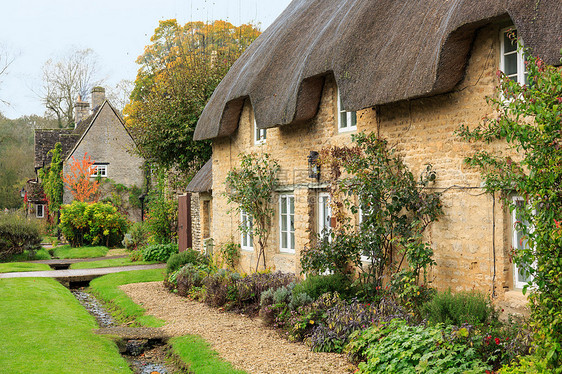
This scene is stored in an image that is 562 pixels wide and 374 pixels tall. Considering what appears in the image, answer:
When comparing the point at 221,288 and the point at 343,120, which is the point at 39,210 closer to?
the point at 221,288

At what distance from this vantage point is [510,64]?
7.04 m

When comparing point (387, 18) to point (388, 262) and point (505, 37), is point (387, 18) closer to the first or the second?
point (505, 37)

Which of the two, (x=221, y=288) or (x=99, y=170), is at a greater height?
(x=99, y=170)

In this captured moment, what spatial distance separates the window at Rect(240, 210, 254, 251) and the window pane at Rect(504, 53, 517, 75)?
24.3 ft

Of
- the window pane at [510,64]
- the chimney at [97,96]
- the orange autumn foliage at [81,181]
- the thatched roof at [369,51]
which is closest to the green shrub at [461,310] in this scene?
the thatched roof at [369,51]

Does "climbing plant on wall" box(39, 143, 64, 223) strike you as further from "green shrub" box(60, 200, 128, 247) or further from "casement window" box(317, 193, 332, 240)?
"casement window" box(317, 193, 332, 240)

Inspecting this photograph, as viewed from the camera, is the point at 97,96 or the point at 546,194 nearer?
the point at 546,194

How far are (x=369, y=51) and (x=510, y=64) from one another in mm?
2443

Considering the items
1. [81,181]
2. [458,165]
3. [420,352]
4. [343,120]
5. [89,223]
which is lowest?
[420,352]

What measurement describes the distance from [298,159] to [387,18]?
11.9 feet

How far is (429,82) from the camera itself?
734 cm

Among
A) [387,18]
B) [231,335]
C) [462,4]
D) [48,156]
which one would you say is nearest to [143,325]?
[231,335]

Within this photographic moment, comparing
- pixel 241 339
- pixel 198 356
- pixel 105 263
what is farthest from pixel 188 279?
pixel 105 263

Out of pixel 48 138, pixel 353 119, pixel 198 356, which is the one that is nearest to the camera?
pixel 198 356
